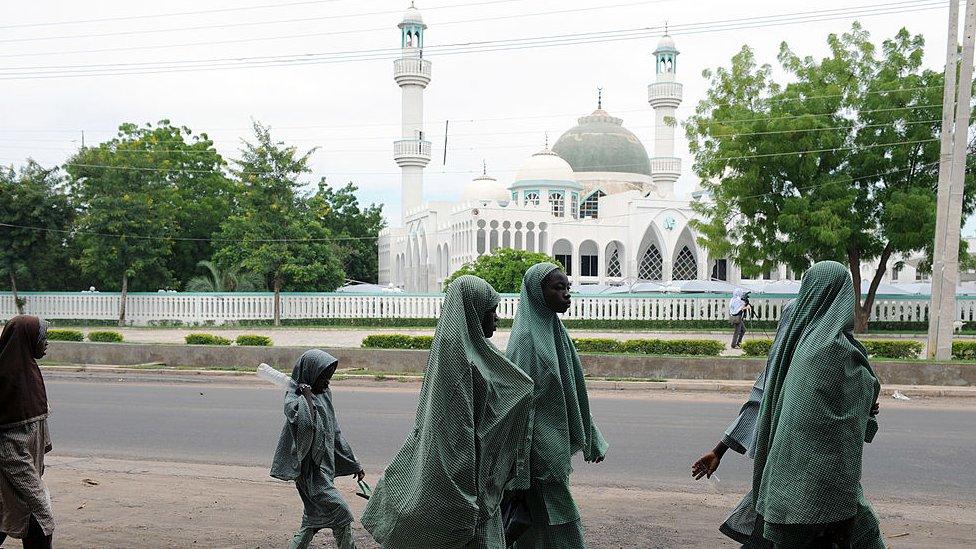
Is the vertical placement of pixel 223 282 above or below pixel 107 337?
above

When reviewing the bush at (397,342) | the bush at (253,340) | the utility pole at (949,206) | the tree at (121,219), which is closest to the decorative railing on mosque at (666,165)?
the tree at (121,219)

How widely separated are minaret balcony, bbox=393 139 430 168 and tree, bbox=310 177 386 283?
4578 mm

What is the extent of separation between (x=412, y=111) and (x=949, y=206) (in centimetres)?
3420

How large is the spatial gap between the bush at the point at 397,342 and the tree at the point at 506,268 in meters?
10.7

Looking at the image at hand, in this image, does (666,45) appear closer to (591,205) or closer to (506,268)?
(591,205)

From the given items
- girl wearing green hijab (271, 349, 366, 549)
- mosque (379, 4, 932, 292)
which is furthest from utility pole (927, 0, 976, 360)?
mosque (379, 4, 932, 292)

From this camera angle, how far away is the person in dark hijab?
4.45 metres

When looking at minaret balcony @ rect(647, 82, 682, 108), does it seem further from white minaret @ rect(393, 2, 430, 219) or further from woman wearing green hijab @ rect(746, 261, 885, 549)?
woman wearing green hijab @ rect(746, 261, 885, 549)

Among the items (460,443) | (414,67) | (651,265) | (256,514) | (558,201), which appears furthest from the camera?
(651,265)

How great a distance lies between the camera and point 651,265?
47562mm

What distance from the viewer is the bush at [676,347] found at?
1605cm

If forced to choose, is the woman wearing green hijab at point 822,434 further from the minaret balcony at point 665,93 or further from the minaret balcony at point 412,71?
the minaret balcony at point 665,93

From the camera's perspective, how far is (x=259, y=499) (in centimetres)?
628

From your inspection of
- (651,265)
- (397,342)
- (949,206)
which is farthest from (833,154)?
(651,265)
